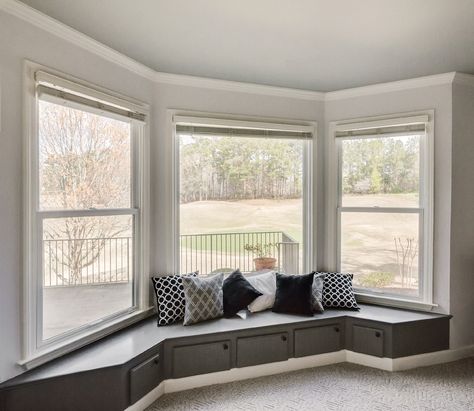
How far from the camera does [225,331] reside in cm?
288

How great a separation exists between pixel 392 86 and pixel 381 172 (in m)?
0.83

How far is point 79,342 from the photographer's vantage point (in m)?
2.48

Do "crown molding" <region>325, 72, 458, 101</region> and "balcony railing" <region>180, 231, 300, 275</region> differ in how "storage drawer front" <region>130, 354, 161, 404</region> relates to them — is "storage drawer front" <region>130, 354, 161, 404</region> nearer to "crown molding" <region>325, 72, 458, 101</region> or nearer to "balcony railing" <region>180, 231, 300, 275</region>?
"balcony railing" <region>180, 231, 300, 275</region>

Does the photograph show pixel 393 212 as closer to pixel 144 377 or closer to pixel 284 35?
pixel 284 35

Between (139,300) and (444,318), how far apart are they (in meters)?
2.73

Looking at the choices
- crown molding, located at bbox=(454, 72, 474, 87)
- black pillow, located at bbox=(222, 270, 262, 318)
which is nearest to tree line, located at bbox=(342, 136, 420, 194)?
crown molding, located at bbox=(454, 72, 474, 87)

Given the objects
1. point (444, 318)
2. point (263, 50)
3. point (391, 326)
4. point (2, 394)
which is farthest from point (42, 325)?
point (444, 318)

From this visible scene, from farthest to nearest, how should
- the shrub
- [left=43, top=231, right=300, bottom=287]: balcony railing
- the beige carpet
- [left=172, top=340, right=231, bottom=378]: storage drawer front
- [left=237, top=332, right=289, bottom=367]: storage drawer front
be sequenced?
the shrub, [left=237, top=332, right=289, bottom=367]: storage drawer front, [left=172, top=340, right=231, bottom=378]: storage drawer front, the beige carpet, [left=43, top=231, right=300, bottom=287]: balcony railing

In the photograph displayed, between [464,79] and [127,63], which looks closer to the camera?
[127,63]

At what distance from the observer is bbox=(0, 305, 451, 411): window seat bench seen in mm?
2133

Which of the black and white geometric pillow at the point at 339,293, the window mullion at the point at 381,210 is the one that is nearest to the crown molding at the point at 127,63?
the window mullion at the point at 381,210

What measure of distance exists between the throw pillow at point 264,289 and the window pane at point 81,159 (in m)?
1.41

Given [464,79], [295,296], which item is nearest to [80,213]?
[295,296]

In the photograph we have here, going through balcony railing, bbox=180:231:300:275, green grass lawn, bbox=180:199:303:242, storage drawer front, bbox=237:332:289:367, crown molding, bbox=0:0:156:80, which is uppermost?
crown molding, bbox=0:0:156:80
